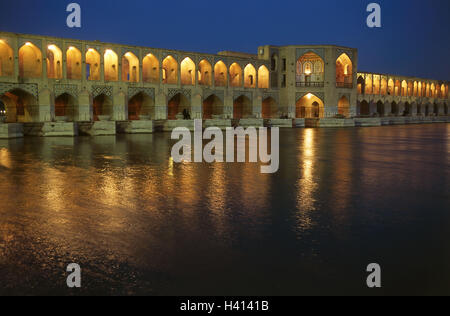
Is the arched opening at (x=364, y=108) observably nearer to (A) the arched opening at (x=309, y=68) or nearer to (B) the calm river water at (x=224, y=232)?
(A) the arched opening at (x=309, y=68)

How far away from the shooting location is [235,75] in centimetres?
3225

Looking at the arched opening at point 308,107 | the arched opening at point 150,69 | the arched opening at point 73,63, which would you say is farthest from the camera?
the arched opening at point 308,107

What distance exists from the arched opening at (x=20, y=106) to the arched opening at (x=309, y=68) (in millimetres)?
21343

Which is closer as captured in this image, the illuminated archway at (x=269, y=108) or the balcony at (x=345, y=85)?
the illuminated archway at (x=269, y=108)

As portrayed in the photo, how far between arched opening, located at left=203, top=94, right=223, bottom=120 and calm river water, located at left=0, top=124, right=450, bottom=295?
23585 millimetres

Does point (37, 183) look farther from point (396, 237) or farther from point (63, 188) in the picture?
point (396, 237)

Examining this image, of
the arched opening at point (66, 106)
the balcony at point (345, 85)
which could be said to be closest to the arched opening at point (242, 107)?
the balcony at point (345, 85)

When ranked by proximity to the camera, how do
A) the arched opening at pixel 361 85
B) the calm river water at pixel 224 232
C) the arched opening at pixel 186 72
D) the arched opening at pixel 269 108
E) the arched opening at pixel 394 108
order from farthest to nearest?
the arched opening at pixel 394 108 < the arched opening at pixel 361 85 < the arched opening at pixel 269 108 < the arched opening at pixel 186 72 < the calm river water at pixel 224 232

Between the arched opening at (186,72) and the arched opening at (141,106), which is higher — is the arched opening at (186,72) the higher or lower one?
the higher one

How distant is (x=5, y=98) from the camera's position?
23.4 meters

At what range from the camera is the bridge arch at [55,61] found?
22881 millimetres

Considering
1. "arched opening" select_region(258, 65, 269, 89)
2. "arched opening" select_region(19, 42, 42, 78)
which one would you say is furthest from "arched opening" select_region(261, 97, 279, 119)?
"arched opening" select_region(19, 42, 42, 78)

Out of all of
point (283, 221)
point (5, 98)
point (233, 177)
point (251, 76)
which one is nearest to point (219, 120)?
point (251, 76)
